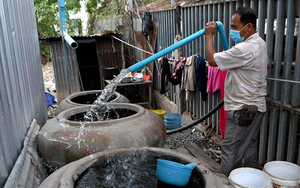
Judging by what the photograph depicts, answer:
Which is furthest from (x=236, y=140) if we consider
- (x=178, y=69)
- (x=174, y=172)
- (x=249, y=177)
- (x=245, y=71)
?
(x=178, y=69)

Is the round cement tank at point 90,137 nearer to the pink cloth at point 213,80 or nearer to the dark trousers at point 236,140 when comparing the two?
the dark trousers at point 236,140

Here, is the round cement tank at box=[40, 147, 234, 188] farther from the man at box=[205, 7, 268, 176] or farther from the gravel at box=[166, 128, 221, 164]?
the gravel at box=[166, 128, 221, 164]

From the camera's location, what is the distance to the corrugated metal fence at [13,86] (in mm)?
2443

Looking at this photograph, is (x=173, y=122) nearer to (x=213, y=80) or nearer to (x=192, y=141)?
(x=192, y=141)

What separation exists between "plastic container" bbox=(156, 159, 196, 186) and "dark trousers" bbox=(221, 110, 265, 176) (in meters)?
1.65

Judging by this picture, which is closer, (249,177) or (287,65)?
(249,177)

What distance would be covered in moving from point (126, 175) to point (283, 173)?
1993mm

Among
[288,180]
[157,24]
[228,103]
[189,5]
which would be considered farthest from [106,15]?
[288,180]

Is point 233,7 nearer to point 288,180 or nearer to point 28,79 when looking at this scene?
point 288,180

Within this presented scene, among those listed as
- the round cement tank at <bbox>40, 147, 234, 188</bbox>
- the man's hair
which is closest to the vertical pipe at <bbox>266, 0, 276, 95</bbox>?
the man's hair

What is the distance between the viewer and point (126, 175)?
8.29 ft

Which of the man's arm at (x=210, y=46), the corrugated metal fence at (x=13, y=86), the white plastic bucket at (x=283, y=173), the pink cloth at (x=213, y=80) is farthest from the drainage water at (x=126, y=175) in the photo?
the pink cloth at (x=213, y=80)

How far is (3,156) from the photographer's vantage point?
234 centimetres

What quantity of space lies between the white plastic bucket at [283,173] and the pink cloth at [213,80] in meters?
2.36
